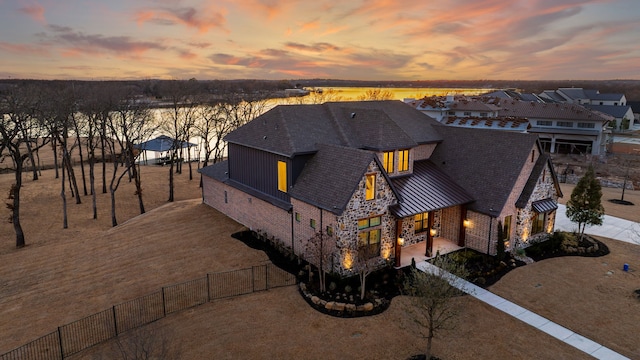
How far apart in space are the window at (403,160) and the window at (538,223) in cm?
884

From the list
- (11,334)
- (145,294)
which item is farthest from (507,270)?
(11,334)

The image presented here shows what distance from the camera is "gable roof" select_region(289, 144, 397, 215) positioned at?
1967cm

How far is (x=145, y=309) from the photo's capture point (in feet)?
56.0

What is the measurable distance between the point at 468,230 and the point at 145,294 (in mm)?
18727

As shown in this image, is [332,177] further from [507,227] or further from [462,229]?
[507,227]

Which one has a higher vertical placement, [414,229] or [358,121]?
[358,121]

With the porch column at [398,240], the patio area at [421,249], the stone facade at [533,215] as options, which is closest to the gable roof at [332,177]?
the porch column at [398,240]

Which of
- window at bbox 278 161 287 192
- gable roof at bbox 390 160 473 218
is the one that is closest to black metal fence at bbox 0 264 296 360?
window at bbox 278 161 287 192

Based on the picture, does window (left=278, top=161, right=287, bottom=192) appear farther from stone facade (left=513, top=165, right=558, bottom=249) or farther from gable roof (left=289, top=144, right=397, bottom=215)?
stone facade (left=513, top=165, right=558, bottom=249)

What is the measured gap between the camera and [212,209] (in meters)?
32.0

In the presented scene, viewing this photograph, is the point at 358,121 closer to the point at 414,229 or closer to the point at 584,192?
the point at 414,229

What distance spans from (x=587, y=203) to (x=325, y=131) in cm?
1809

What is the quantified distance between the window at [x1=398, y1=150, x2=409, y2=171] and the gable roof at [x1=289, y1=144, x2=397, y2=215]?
5.10 metres

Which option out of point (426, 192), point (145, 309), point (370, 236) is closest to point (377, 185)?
point (370, 236)
